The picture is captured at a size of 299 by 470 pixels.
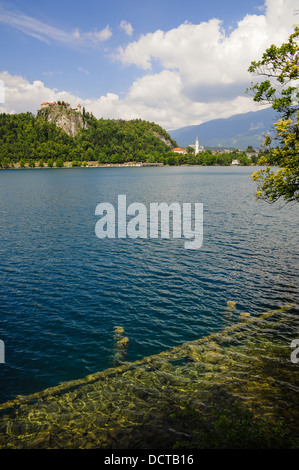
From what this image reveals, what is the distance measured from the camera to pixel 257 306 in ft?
77.8

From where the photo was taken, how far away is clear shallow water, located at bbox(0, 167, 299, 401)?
1817 centimetres

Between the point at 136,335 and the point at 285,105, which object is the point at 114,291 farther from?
the point at 285,105

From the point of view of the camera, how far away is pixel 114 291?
26.8 m

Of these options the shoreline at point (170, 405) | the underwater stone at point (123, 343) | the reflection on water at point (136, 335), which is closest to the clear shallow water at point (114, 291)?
the reflection on water at point (136, 335)

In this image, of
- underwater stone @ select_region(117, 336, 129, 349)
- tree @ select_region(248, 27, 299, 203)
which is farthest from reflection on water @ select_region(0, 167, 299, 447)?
tree @ select_region(248, 27, 299, 203)

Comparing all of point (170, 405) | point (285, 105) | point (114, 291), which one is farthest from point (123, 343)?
point (285, 105)

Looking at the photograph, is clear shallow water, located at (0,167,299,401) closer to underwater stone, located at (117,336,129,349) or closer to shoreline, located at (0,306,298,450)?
underwater stone, located at (117,336,129,349)

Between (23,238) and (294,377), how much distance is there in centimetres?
4167

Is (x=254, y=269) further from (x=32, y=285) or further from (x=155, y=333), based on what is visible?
(x=32, y=285)

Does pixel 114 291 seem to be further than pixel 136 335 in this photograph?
Yes

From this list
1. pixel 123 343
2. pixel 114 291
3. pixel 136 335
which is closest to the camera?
pixel 123 343

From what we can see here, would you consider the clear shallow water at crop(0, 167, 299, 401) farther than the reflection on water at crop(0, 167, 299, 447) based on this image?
Yes

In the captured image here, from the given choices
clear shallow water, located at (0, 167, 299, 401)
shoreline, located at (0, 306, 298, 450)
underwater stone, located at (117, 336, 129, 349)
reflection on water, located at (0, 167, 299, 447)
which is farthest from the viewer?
underwater stone, located at (117, 336, 129, 349)

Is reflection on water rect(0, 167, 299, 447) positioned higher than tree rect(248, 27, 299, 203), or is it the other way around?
tree rect(248, 27, 299, 203)
